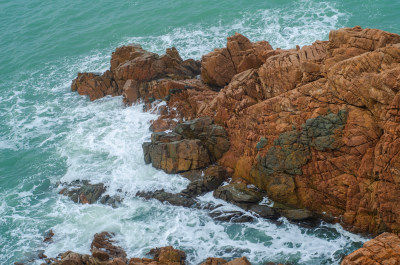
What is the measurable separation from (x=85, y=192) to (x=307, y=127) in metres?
17.7

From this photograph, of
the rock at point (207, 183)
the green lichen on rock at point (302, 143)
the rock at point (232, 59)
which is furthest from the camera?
the rock at point (232, 59)

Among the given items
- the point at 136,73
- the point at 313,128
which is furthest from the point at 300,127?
the point at 136,73

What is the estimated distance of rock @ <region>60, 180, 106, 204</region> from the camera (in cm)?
3083

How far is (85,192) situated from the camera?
31203 mm

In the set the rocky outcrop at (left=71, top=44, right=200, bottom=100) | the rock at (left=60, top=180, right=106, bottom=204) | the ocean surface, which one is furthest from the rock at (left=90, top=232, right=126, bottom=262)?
the rocky outcrop at (left=71, top=44, right=200, bottom=100)

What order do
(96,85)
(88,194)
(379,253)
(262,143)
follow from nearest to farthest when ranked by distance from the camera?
1. (379,253)
2. (262,143)
3. (88,194)
4. (96,85)

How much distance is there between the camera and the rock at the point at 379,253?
1738 centimetres

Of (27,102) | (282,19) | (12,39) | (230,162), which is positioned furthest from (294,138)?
(12,39)

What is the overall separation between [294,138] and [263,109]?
3342 millimetres

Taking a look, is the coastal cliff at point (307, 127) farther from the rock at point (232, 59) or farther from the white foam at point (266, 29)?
the white foam at point (266, 29)

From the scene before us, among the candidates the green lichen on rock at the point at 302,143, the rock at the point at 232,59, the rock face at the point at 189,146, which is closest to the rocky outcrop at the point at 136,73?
the rock at the point at 232,59

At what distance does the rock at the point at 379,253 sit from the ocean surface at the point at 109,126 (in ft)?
17.6

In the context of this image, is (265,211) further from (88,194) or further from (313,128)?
(88,194)

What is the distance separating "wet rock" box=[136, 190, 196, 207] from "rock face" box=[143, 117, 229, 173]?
6.91ft
